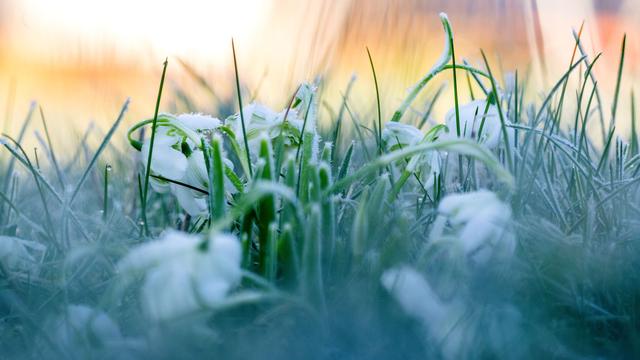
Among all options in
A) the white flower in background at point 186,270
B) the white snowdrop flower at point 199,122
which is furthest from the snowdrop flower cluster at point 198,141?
the white flower in background at point 186,270

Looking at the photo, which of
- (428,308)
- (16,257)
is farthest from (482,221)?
(16,257)

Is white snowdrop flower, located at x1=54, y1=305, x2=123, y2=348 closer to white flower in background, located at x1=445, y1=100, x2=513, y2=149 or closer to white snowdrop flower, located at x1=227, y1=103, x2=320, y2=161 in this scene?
white snowdrop flower, located at x1=227, y1=103, x2=320, y2=161

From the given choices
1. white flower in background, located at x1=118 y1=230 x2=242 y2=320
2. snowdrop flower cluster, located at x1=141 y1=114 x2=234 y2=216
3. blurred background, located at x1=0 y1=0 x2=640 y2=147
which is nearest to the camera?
white flower in background, located at x1=118 y1=230 x2=242 y2=320

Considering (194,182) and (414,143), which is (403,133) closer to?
(414,143)

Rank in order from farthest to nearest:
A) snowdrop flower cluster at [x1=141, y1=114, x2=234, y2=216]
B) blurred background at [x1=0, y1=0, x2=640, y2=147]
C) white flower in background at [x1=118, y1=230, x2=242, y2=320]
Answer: blurred background at [x1=0, y1=0, x2=640, y2=147] → snowdrop flower cluster at [x1=141, y1=114, x2=234, y2=216] → white flower in background at [x1=118, y1=230, x2=242, y2=320]

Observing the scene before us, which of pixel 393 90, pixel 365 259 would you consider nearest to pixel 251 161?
pixel 365 259

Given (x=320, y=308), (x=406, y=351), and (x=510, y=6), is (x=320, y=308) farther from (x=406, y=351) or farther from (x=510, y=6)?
(x=510, y=6)

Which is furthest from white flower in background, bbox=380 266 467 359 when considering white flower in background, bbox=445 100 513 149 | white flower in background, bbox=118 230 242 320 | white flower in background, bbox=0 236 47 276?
white flower in background, bbox=0 236 47 276
